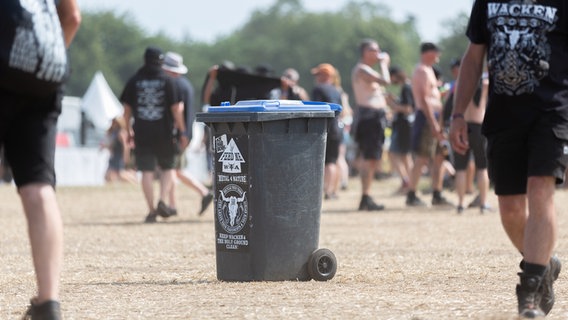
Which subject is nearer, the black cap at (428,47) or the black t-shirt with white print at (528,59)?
the black t-shirt with white print at (528,59)

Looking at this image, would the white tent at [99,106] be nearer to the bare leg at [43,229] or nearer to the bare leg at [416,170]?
the bare leg at [416,170]

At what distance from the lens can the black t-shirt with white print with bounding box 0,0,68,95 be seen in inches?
216

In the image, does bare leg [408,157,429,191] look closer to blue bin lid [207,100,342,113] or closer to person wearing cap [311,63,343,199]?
person wearing cap [311,63,343,199]

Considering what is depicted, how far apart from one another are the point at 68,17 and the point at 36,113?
1.69ft

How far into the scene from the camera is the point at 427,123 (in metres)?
18.4

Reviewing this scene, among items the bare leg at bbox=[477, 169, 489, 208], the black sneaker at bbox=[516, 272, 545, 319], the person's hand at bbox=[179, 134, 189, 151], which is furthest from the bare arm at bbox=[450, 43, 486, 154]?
the bare leg at bbox=[477, 169, 489, 208]

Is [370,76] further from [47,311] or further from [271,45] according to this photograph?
[271,45]

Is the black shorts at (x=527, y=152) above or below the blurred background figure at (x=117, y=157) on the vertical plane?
above

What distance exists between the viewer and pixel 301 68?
516 ft

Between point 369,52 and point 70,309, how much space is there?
37.1 feet

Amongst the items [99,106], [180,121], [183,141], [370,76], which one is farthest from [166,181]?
[99,106]

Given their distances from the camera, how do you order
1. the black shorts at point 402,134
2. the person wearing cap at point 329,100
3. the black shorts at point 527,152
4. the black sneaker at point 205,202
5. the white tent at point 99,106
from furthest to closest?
the white tent at point 99,106, the black shorts at point 402,134, the person wearing cap at point 329,100, the black sneaker at point 205,202, the black shorts at point 527,152

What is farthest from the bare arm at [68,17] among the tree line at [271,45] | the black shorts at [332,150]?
the tree line at [271,45]

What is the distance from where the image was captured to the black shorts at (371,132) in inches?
714
